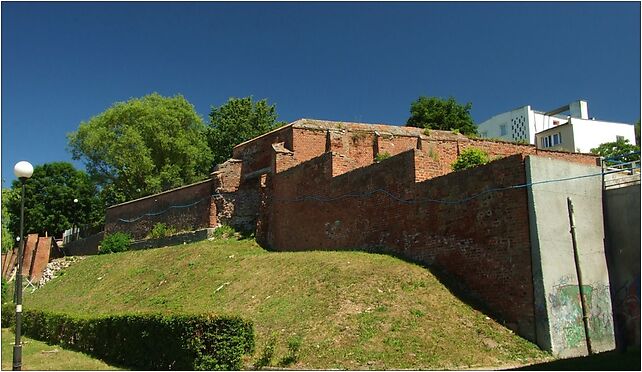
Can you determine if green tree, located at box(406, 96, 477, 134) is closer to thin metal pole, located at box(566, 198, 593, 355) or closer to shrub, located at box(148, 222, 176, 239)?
shrub, located at box(148, 222, 176, 239)

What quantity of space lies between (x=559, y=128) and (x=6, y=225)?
148ft

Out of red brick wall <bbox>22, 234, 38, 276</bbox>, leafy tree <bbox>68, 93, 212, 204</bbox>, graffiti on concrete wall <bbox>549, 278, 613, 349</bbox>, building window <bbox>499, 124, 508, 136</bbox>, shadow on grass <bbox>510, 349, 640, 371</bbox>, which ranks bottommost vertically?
shadow on grass <bbox>510, 349, 640, 371</bbox>

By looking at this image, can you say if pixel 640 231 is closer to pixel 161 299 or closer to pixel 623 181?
pixel 623 181

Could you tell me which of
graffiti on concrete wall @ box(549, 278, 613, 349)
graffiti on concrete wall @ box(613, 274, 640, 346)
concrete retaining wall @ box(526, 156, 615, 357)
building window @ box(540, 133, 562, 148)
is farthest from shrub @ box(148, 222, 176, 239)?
building window @ box(540, 133, 562, 148)

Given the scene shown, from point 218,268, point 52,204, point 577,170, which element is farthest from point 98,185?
point 577,170

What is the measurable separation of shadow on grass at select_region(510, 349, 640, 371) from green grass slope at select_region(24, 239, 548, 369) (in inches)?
44.8

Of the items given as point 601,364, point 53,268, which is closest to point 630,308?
point 601,364

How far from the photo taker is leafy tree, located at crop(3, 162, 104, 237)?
139 feet

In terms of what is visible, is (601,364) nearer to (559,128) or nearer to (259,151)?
(259,151)

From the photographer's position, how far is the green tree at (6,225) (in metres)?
31.1

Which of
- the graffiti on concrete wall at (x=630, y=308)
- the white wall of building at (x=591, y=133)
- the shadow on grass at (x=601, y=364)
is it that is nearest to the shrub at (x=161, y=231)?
the graffiti on concrete wall at (x=630, y=308)

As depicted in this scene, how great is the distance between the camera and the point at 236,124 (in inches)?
1762

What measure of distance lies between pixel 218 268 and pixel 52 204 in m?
29.9

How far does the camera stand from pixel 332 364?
1023cm
